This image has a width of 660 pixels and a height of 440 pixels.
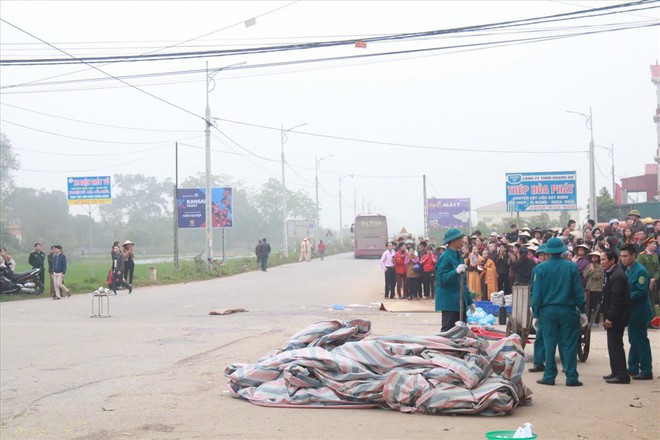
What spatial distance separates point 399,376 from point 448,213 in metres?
73.9

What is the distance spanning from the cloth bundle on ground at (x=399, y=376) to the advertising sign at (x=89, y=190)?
29539 millimetres

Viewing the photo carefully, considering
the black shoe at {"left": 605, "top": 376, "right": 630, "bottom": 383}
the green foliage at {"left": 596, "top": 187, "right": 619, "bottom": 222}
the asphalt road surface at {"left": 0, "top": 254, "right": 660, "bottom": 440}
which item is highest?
the green foliage at {"left": 596, "top": 187, "right": 619, "bottom": 222}

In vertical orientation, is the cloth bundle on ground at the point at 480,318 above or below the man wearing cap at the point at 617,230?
below

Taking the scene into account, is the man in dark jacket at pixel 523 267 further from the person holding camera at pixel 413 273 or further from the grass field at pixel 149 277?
the grass field at pixel 149 277

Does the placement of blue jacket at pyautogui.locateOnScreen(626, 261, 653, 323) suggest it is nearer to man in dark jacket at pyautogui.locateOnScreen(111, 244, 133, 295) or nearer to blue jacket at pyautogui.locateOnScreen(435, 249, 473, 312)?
blue jacket at pyautogui.locateOnScreen(435, 249, 473, 312)

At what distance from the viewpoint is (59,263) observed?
27609 mm

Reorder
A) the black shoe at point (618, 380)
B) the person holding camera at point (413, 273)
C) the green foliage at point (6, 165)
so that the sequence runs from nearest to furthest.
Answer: the black shoe at point (618, 380)
the person holding camera at point (413, 273)
the green foliage at point (6, 165)

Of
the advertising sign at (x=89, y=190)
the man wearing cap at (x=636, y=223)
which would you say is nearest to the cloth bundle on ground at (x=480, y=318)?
the man wearing cap at (x=636, y=223)

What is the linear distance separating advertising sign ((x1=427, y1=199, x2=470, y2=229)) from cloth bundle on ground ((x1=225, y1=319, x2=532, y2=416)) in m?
72.6

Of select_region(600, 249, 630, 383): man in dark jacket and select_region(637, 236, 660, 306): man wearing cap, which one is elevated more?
select_region(637, 236, 660, 306): man wearing cap

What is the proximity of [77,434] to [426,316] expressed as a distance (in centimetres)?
1289

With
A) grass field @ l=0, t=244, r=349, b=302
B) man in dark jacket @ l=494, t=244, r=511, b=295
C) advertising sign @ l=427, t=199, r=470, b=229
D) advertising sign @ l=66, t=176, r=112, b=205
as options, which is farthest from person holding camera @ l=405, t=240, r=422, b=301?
advertising sign @ l=427, t=199, r=470, b=229

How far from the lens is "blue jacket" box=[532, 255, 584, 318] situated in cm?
975

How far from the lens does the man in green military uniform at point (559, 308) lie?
383 inches
